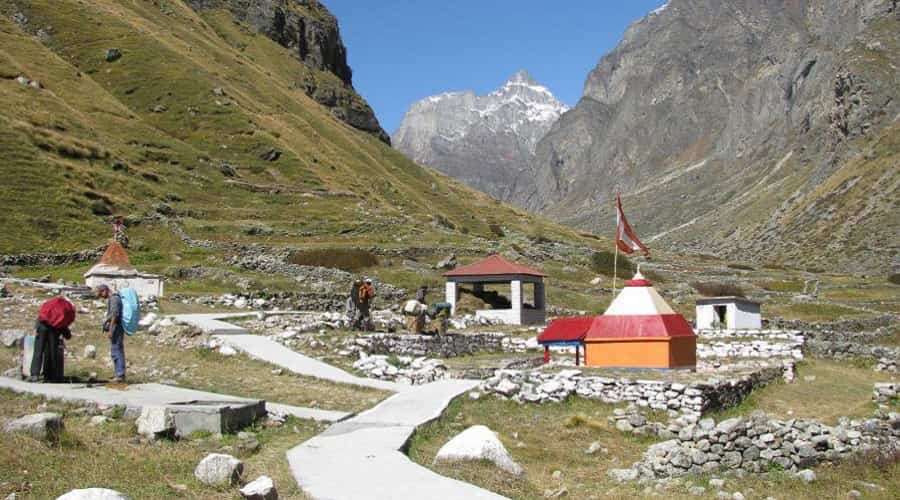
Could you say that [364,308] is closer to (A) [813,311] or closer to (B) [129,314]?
(B) [129,314]

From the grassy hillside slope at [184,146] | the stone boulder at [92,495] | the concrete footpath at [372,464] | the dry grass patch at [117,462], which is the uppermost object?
the grassy hillside slope at [184,146]

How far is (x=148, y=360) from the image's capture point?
19.1 m

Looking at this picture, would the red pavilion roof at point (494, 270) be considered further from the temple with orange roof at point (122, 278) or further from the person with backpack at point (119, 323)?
the person with backpack at point (119, 323)

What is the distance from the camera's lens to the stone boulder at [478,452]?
36.7ft

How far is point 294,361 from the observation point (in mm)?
20609

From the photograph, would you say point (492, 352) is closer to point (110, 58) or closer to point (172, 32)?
point (110, 58)

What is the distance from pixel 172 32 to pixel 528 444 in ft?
371

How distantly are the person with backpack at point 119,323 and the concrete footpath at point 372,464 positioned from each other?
4.75 meters

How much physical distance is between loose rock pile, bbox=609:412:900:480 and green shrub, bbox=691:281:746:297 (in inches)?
1650

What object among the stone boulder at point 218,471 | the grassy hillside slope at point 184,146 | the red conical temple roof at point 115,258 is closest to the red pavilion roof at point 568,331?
the stone boulder at point 218,471

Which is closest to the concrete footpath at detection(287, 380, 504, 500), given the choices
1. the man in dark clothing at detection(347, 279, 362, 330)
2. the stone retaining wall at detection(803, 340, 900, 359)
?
the man in dark clothing at detection(347, 279, 362, 330)

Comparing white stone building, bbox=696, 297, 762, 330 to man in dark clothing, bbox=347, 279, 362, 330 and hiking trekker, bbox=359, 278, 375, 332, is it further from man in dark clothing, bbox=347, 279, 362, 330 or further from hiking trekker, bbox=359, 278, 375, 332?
man in dark clothing, bbox=347, 279, 362, 330

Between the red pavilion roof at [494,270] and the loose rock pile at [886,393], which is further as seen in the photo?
the red pavilion roof at [494,270]

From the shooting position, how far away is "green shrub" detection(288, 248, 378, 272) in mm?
44438
